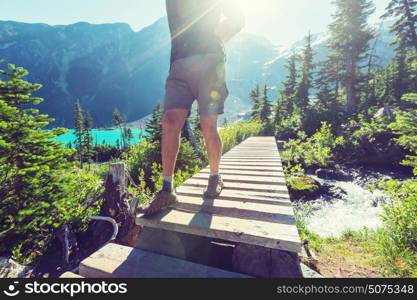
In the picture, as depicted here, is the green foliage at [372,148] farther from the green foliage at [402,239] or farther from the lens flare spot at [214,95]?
the lens flare spot at [214,95]

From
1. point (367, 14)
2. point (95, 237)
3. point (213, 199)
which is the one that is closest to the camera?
point (213, 199)

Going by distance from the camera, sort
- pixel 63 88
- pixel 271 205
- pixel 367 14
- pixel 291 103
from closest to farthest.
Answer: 1. pixel 271 205
2. pixel 367 14
3. pixel 291 103
4. pixel 63 88

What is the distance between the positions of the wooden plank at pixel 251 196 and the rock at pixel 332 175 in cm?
821

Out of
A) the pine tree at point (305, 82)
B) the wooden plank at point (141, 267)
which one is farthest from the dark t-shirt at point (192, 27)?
the pine tree at point (305, 82)

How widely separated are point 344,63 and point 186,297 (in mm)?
27801

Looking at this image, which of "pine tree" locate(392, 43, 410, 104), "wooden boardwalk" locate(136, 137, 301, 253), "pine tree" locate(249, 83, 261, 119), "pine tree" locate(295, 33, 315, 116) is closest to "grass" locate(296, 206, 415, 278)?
"wooden boardwalk" locate(136, 137, 301, 253)

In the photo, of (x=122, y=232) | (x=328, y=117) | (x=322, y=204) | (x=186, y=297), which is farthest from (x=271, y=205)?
(x=328, y=117)

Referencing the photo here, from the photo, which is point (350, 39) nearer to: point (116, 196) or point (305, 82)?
point (305, 82)

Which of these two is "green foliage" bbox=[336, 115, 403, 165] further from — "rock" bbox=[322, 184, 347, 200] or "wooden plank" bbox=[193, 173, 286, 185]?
"wooden plank" bbox=[193, 173, 286, 185]

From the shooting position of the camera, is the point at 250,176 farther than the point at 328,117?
No

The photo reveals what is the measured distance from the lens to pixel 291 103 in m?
30.5

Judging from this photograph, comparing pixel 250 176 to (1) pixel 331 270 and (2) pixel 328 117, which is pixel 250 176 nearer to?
(1) pixel 331 270

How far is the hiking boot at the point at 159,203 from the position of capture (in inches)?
73.9

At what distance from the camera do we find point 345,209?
6.42 meters
